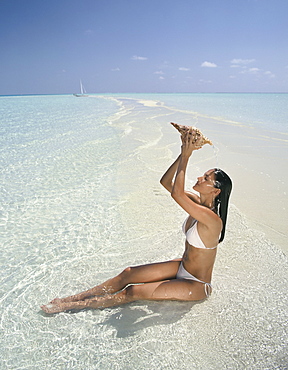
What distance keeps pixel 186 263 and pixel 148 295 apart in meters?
0.49

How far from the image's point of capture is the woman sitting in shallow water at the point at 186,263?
2.70 m

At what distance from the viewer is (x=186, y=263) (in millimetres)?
3029

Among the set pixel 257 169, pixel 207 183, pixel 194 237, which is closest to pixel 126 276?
pixel 194 237

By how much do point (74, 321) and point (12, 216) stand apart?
2992 mm

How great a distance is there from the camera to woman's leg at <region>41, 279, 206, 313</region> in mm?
2998

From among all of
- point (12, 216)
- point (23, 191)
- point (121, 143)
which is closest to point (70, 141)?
point (121, 143)

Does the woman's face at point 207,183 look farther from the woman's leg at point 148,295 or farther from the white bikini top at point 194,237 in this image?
the woman's leg at point 148,295

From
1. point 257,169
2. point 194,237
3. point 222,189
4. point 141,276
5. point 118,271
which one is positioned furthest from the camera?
point 257,169

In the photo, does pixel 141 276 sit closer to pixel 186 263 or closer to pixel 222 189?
pixel 186 263

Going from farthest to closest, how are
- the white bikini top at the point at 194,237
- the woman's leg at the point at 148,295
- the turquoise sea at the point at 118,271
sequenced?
the woman's leg at the point at 148,295, the white bikini top at the point at 194,237, the turquoise sea at the point at 118,271

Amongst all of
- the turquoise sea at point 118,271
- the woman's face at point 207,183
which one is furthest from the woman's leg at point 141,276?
the woman's face at point 207,183

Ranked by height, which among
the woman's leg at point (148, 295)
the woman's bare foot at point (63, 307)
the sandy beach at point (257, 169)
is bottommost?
the sandy beach at point (257, 169)

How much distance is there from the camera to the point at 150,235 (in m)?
4.71

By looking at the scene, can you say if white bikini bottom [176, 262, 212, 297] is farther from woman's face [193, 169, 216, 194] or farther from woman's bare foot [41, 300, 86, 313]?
woman's bare foot [41, 300, 86, 313]
